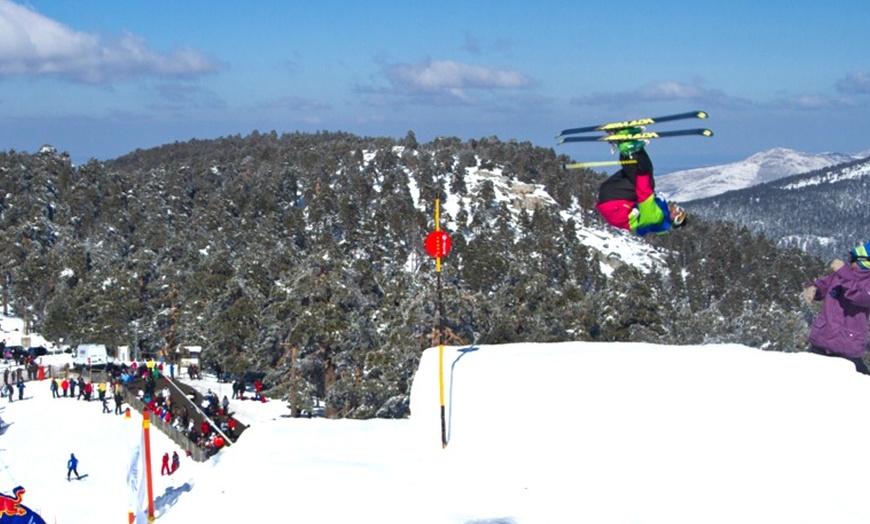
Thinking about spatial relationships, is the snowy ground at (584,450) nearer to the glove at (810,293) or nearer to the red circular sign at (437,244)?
the glove at (810,293)

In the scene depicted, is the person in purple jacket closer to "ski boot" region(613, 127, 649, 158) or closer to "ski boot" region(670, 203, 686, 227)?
"ski boot" region(670, 203, 686, 227)

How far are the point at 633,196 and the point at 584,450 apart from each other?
14.9 ft

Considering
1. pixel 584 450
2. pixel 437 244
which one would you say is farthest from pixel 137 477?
pixel 584 450

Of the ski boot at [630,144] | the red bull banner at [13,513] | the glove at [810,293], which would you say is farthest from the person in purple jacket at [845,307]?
the red bull banner at [13,513]

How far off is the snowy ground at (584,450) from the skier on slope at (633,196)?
12.5 feet

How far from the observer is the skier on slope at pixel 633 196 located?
9.34 m

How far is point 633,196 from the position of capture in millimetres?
9508

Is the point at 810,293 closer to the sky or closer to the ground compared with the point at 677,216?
closer to the ground

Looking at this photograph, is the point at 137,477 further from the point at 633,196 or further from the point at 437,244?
the point at 633,196

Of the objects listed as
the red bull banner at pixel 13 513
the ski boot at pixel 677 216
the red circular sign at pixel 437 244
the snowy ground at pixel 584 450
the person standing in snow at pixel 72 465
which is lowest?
the person standing in snow at pixel 72 465

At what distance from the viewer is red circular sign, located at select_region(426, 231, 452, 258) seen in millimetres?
14820

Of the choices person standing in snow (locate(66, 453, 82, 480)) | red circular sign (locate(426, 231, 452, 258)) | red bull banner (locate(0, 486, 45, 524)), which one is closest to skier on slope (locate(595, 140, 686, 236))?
red circular sign (locate(426, 231, 452, 258))

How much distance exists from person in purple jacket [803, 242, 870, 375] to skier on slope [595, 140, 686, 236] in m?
5.27

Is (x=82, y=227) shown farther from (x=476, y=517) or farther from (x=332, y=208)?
(x=476, y=517)
